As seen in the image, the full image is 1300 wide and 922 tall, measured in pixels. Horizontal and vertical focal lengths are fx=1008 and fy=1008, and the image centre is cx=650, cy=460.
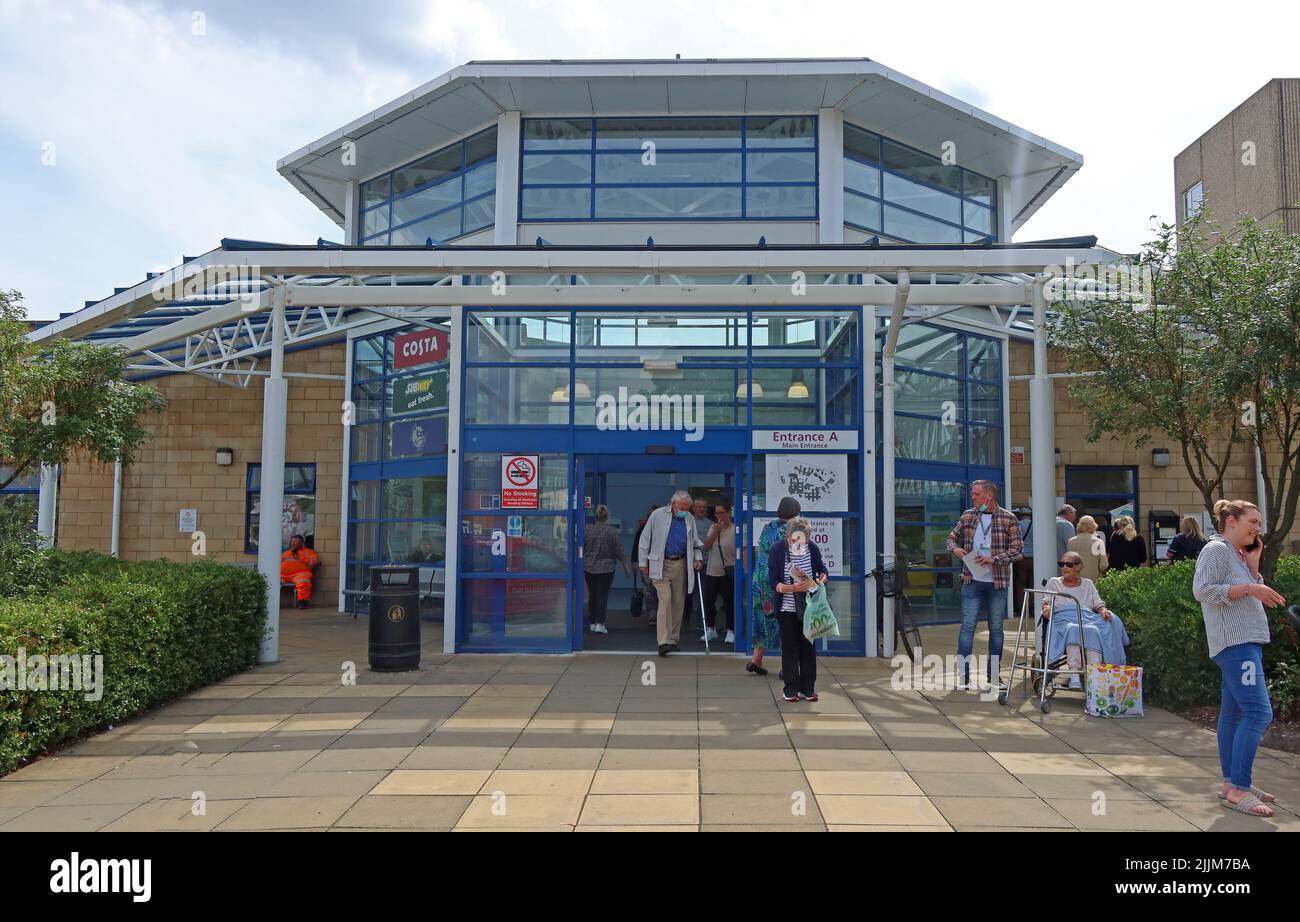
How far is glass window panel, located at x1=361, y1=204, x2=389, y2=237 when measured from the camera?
43.4 feet

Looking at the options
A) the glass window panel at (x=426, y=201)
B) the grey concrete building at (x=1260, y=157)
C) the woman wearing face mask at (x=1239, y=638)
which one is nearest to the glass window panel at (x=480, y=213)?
the glass window panel at (x=426, y=201)

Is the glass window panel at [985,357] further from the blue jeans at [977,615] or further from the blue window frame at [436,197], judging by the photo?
the blue window frame at [436,197]

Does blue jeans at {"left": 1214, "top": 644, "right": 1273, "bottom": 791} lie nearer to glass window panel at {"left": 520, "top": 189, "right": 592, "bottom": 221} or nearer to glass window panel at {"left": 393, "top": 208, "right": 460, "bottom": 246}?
glass window panel at {"left": 520, "top": 189, "right": 592, "bottom": 221}

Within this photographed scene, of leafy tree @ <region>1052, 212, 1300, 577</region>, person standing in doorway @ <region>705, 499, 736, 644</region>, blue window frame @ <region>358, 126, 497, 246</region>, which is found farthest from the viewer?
blue window frame @ <region>358, 126, 497, 246</region>

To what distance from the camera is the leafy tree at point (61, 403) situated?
8.43 meters

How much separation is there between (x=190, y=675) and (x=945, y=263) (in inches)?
284

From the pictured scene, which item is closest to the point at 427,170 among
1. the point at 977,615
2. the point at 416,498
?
the point at 416,498

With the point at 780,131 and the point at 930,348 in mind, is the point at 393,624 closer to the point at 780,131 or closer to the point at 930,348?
the point at 780,131

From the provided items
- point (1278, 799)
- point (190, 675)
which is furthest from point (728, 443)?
point (1278, 799)

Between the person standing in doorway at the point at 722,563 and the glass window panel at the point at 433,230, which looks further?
the glass window panel at the point at 433,230

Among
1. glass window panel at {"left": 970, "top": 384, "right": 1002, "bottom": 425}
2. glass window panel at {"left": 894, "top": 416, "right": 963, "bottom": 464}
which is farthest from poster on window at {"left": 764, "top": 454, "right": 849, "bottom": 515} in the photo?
glass window panel at {"left": 970, "top": 384, "right": 1002, "bottom": 425}

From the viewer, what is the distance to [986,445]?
1367 centimetres

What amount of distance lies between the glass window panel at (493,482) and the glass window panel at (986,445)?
5.78 m

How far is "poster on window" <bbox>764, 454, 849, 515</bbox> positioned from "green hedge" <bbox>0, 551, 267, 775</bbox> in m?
5.27
